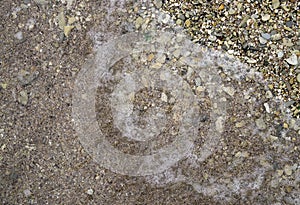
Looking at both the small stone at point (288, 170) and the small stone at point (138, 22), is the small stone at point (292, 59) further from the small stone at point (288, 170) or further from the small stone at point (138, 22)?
the small stone at point (138, 22)

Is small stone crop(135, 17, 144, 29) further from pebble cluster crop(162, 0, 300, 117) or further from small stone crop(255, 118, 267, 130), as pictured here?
small stone crop(255, 118, 267, 130)

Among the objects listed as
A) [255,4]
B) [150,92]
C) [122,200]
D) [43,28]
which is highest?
[255,4]

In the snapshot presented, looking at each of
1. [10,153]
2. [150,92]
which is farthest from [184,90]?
[10,153]

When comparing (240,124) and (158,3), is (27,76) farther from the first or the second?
(240,124)

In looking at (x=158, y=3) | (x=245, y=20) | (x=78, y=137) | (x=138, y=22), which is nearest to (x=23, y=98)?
(x=78, y=137)

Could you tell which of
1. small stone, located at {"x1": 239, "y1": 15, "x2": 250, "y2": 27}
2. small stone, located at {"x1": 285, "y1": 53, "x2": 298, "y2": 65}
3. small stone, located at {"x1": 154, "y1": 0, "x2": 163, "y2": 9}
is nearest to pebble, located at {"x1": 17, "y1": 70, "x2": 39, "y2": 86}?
small stone, located at {"x1": 154, "y1": 0, "x2": 163, "y2": 9}

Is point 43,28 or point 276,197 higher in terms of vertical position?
point 43,28

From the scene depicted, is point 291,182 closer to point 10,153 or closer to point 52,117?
point 52,117

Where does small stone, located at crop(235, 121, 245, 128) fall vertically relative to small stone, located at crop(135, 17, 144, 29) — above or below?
below
